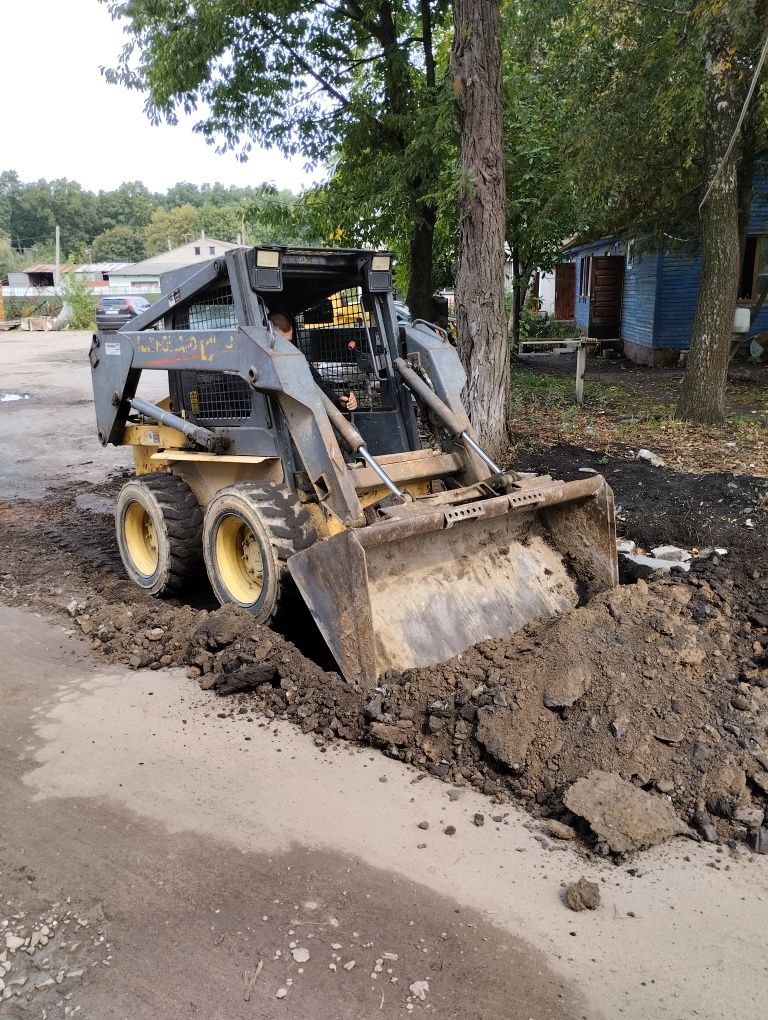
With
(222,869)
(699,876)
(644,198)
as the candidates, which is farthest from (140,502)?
(644,198)

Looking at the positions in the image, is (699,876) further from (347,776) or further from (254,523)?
(254,523)

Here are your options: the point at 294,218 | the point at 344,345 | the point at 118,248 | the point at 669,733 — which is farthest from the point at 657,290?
the point at 118,248

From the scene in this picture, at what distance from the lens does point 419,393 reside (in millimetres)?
5742

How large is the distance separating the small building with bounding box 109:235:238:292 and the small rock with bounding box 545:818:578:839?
64020mm

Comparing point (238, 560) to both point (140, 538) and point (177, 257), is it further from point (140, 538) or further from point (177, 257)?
point (177, 257)

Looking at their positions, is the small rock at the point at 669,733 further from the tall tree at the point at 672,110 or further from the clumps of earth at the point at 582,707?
the tall tree at the point at 672,110

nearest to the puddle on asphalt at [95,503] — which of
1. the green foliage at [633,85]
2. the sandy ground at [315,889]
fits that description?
the sandy ground at [315,889]

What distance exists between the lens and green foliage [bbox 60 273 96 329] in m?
43.1

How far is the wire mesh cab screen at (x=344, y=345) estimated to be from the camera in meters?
6.08

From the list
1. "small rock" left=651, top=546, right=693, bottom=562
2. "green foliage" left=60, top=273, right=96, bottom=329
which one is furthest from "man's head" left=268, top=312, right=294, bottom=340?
"green foliage" left=60, top=273, right=96, bottom=329

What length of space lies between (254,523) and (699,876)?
2.98 meters

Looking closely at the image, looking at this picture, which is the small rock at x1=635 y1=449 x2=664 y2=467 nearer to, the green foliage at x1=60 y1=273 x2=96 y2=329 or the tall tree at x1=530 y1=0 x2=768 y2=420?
the tall tree at x1=530 y1=0 x2=768 y2=420

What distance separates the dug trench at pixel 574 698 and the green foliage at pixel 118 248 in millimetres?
103835

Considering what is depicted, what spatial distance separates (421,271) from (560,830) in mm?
11646
